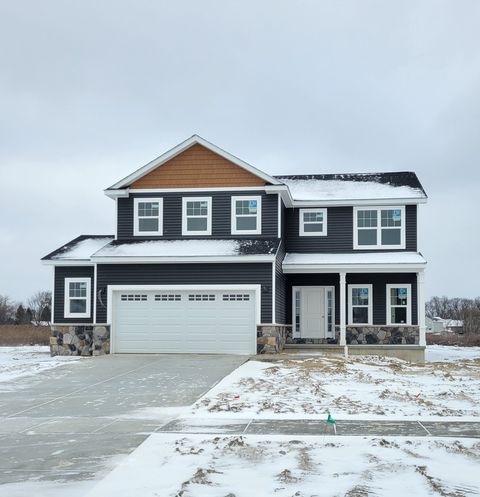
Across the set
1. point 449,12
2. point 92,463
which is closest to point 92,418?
point 92,463

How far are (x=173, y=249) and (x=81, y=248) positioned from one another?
5245 mm

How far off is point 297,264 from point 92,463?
1634 centimetres

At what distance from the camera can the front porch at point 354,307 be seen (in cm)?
2406

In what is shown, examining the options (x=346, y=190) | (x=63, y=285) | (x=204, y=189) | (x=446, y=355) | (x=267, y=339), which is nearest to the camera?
(x=267, y=339)

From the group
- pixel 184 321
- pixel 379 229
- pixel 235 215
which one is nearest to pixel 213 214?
pixel 235 215

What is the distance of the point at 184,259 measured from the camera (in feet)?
71.1

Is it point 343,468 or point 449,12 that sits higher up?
point 449,12

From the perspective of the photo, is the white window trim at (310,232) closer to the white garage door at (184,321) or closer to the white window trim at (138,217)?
the white garage door at (184,321)

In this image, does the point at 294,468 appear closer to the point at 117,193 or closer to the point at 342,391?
the point at 342,391

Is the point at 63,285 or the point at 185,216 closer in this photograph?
the point at 185,216

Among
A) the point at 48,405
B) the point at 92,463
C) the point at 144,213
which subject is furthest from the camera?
the point at 144,213

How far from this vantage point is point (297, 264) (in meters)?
23.6

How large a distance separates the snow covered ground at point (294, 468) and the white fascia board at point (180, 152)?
14553 millimetres

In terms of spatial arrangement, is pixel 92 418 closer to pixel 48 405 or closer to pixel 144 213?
pixel 48 405
